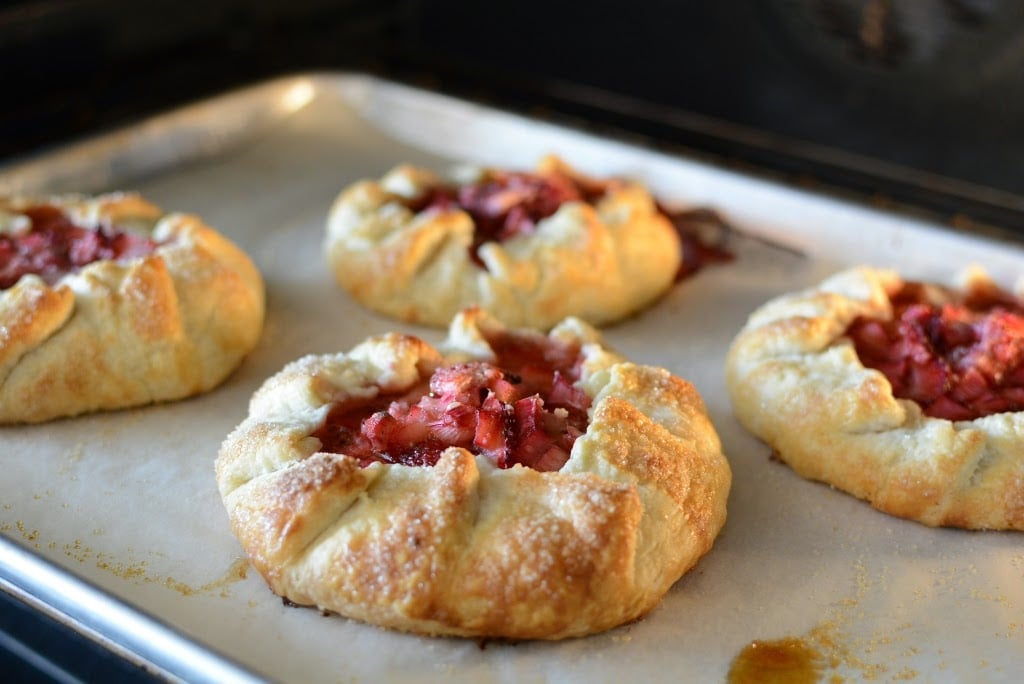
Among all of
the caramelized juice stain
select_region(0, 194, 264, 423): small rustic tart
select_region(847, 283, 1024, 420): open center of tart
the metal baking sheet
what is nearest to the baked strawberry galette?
the metal baking sheet

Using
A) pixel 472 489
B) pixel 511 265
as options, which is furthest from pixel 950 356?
pixel 472 489

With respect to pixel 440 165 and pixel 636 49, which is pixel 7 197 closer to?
pixel 440 165

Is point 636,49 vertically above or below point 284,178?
above

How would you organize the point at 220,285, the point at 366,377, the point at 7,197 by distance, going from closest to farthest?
the point at 366,377 < the point at 220,285 < the point at 7,197

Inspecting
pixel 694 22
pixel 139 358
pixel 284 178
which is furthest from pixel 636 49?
pixel 139 358

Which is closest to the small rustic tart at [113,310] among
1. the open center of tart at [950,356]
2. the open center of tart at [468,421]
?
the open center of tart at [468,421]

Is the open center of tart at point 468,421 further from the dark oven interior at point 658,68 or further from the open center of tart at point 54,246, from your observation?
the dark oven interior at point 658,68

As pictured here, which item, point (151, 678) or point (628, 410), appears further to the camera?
point (628, 410)

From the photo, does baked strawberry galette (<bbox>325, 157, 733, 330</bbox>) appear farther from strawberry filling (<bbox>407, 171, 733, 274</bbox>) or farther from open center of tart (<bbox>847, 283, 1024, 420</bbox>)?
open center of tart (<bbox>847, 283, 1024, 420</bbox>)
